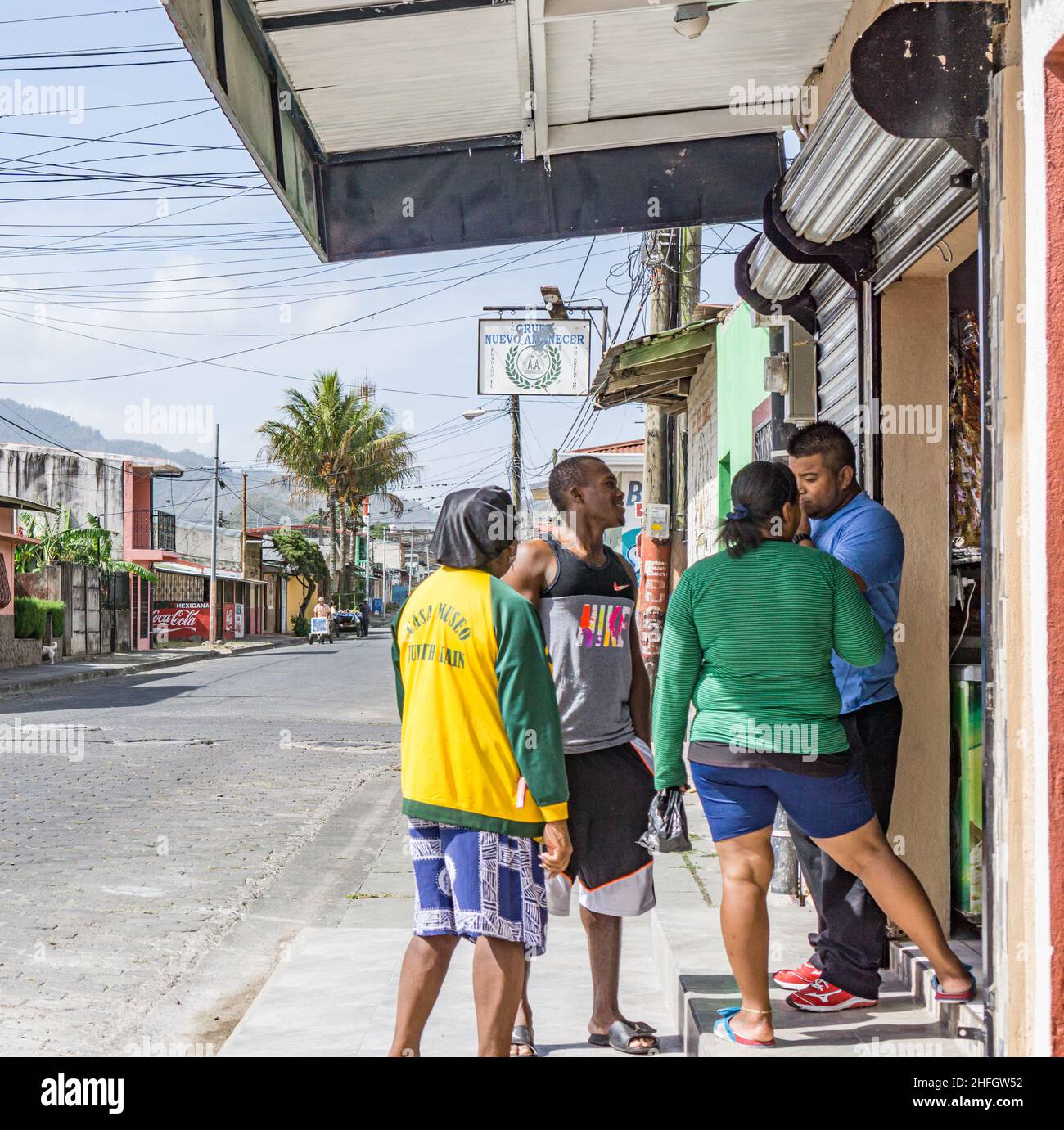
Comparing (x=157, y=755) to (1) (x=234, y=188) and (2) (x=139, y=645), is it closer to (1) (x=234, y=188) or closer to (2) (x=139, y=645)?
(1) (x=234, y=188)

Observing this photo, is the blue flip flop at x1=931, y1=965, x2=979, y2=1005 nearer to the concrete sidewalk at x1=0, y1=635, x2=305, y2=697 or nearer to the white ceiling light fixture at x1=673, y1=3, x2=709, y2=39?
the white ceiling light fixture at x1=673, y1=3, x2=709, y2=39

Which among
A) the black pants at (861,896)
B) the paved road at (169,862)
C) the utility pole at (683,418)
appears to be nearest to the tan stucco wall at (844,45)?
the black pants at (861,896)

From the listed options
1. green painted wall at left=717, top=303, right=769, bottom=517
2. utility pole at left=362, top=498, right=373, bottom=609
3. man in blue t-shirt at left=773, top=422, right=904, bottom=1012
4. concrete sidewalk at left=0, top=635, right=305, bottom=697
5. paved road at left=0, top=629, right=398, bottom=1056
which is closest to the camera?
man in blue t-shirt at left=773, top=422, right=904, bottom=1012

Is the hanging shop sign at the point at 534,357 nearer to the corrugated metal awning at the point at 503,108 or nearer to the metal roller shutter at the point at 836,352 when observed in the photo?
the corrugated metal awning at the point at 503,108

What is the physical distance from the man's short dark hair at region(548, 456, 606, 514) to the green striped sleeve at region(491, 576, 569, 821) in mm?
926

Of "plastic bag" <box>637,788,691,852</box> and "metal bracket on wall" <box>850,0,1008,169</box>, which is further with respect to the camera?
"plastic bag" <box>637,788,691,852</box>

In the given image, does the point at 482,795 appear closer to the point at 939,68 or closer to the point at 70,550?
the point at 939,68

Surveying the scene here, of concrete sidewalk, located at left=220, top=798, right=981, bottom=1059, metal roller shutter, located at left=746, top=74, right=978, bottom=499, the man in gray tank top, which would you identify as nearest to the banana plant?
concrete sidewalk, located at left=220, top=798, right=981, bottom=1059

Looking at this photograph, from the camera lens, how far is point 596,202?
20.2 feet

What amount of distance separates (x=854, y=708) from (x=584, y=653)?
0.89m

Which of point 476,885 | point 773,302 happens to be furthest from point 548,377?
point 476,885

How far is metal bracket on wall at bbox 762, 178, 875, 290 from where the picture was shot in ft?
15.8

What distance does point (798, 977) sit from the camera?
4.24 meters
